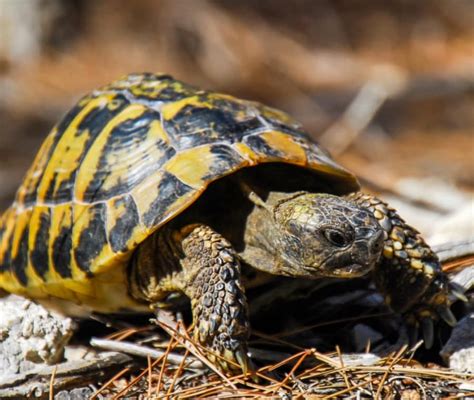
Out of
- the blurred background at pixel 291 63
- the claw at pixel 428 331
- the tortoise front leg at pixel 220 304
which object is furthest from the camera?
the blurred background at pixel 291 63

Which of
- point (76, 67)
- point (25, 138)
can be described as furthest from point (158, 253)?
point (76, 67)

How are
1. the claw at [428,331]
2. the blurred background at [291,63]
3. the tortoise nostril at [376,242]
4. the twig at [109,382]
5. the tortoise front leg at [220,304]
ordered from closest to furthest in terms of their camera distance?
the tortoise nostril at [376,242]
the tortoise front leg at [220,304]
the twig at [109,382]
the claw at [428,331]
the blurred background at [291,63]

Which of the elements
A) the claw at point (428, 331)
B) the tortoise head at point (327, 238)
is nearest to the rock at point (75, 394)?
the tortoise head at point (327, 238)

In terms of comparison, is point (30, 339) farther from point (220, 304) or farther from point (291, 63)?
point (291, 63)

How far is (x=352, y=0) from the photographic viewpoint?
47.1 feet

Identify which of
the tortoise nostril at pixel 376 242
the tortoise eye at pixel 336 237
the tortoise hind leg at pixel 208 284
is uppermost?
the tortoise nostril at pixel 376 242

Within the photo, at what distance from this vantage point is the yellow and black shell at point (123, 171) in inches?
130

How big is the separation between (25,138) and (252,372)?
6.86m

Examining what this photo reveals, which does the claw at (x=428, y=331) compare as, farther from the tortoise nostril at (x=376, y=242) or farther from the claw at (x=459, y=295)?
the tortoise nostril at (x=376, y=242)

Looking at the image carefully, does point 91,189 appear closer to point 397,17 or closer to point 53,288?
point 53,288

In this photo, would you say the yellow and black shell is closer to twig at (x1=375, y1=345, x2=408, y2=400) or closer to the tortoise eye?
the tortoise eye

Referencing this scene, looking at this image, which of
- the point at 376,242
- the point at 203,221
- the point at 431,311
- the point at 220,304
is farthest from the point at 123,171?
the point at 431,311

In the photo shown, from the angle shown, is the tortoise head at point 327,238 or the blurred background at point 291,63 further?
the blurred background at point 291,63

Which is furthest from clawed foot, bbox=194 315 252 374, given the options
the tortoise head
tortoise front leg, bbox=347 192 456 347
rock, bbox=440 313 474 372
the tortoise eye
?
rock, bbox=440 313 474 372
